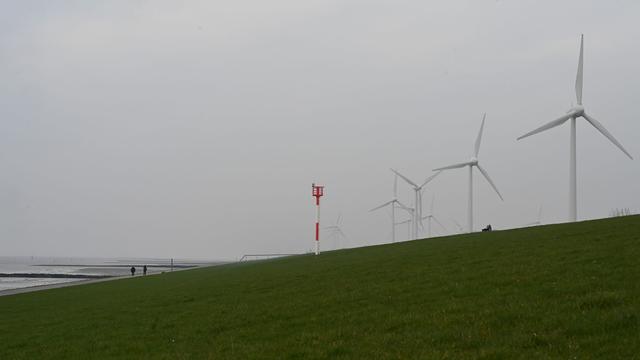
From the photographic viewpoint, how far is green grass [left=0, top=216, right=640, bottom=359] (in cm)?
1042

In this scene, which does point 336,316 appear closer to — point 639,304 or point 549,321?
point 549,321

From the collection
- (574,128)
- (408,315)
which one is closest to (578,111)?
(574,128)

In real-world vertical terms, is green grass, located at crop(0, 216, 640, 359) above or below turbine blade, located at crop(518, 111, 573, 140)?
below

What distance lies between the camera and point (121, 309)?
2464cm

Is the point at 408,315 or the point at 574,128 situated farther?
the point at 574,128

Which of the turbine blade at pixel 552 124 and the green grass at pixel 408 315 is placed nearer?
the green grass at pixel 408 315

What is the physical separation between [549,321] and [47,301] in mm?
28642

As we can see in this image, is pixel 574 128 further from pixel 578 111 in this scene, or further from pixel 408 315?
pixel 408 315

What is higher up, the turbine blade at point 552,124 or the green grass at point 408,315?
the turbine blade at point 552,124

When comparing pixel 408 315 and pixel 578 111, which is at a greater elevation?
pixel 578 111

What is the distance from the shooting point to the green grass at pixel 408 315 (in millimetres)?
10422

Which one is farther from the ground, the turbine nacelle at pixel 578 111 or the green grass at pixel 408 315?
the turbine nacelle at pixel 578 111

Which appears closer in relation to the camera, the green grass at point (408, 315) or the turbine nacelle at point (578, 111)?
the green grass at point (408, 315)

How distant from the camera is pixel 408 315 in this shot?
44.2 feet
